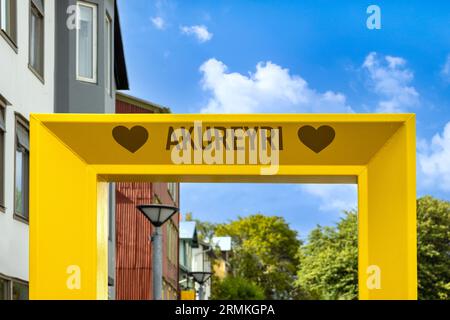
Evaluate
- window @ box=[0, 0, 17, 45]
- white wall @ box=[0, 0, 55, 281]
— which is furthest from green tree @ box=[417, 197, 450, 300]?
window @ box=[0, 0, 17, 45]

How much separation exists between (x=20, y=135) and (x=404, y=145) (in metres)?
9.33

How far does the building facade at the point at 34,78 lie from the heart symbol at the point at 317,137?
7.35m

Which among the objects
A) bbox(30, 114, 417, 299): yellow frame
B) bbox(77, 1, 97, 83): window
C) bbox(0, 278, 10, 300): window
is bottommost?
bbox(0, 278, 10, 300): window

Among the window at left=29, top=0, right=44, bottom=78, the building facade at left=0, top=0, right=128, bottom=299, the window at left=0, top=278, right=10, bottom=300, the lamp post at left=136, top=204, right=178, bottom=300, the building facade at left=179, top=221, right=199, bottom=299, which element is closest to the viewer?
the window at left=0, top=278, right=10, bottom=300

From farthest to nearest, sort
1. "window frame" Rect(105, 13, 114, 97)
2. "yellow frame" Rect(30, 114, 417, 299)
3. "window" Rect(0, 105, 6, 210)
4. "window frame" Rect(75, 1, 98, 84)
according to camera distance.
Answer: "window frame" Rect(105, 13, 114, 97), "window frame" Rect(75, 1, 98, 84), "window" Rect(0, 105, 6, 210), "yellow frame" Rect(30, 114, 417, 299)

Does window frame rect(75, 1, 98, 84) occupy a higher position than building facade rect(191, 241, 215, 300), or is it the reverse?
window frame rect(75, 1, 98, 84)

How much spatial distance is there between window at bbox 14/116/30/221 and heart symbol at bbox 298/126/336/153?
26.8 feet

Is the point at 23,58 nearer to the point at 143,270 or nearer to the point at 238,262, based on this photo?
the point at 143,270

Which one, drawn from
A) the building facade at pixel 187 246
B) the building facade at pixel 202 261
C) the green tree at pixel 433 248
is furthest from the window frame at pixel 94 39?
the building facade at pixel 202 261

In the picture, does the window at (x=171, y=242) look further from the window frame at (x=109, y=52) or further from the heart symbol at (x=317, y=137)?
the heart symbol at (x=317, y=137)

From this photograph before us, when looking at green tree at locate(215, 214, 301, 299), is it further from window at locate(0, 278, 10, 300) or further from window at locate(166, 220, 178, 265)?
window at locate(0, 278, 10, 300)

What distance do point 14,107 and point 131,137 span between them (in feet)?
23.7

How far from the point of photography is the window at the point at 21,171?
17750mm

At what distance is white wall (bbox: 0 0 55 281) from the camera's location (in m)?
16.6
